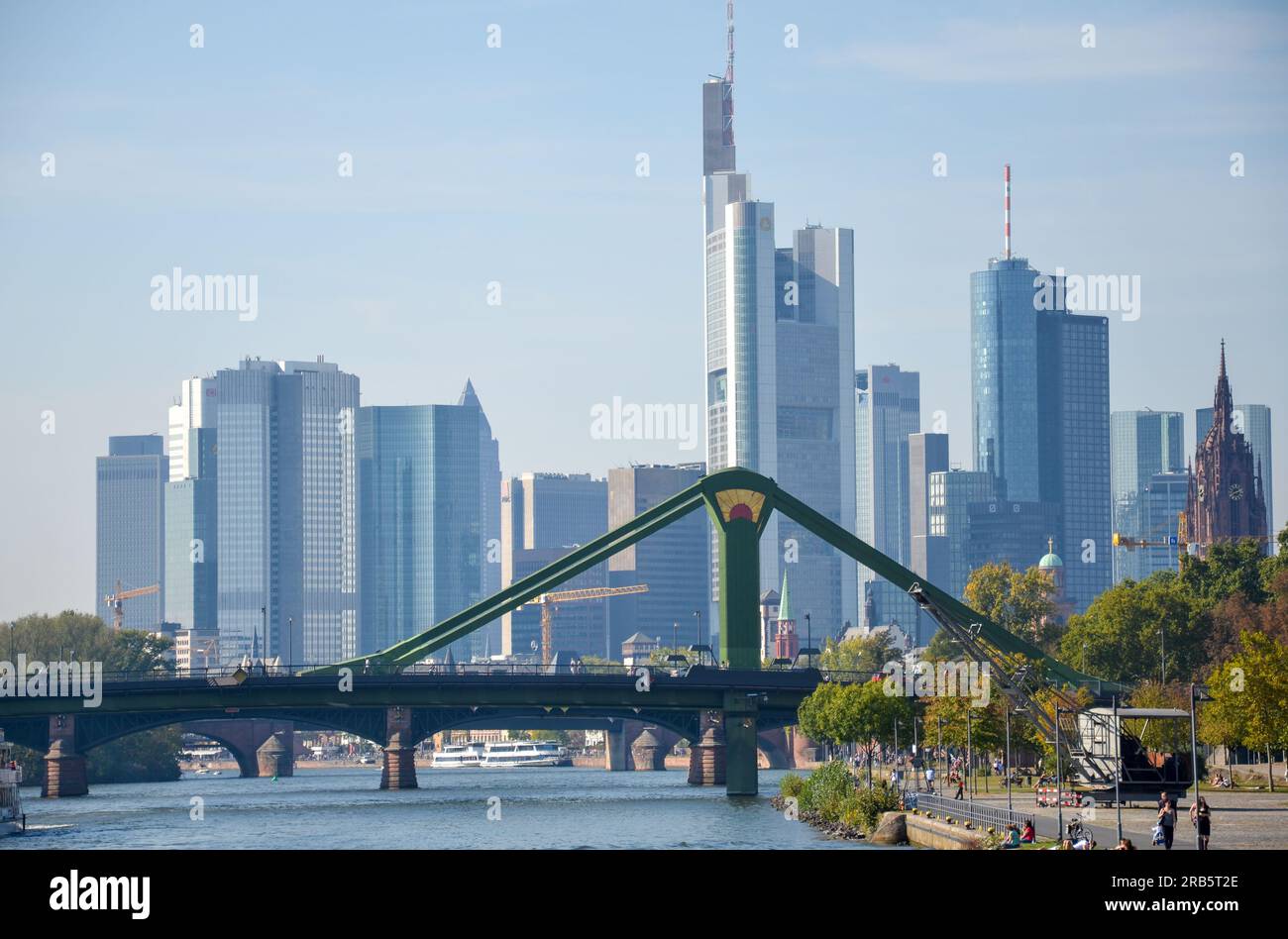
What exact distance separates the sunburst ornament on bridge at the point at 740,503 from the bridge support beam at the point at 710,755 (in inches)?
583

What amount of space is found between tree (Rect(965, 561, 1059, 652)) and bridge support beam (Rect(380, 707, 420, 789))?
4730cm

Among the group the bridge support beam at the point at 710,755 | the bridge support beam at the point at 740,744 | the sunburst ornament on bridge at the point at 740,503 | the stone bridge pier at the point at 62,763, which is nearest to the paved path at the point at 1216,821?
the bridge support beam at the point at 740,744

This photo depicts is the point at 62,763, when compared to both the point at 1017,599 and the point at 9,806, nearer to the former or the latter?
the point at 9,806

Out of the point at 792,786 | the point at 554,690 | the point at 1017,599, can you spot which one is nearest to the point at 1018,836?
the point at 792,786

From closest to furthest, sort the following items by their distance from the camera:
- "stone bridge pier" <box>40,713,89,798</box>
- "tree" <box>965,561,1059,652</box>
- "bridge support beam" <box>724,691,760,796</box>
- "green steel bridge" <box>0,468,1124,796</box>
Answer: "green steel bridge" <box>0,468,1124,796</box>, "bridge support beam" <box>724,691,760,796</box>, "stone bridge pier" <box>40,713,89,798</box>, "tree" <box>965,561,1059,652</box>

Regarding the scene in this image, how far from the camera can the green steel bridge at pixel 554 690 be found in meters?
126

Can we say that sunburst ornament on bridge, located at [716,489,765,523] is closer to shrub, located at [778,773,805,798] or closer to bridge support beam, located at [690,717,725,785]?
bridge support beam, located at [690,717,725,785]

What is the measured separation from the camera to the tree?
173 meters

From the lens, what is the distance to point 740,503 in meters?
148

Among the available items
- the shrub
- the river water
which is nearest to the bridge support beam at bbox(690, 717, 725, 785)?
the river water

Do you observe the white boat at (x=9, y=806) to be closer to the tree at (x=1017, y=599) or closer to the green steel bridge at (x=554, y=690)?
the green steel bridge at (x=554, y=690)
